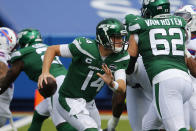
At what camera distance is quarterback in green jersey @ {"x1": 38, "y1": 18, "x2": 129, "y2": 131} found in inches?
167

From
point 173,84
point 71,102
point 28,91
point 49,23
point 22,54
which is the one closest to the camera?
point 173,84

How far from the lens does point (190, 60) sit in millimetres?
4500

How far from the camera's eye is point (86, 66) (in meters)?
4.30

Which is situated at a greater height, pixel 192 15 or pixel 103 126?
pixel 192 15

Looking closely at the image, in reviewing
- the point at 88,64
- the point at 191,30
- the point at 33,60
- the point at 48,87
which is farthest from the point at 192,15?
the point at 48,87

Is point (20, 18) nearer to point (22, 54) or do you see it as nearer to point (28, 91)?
point (28, 91)

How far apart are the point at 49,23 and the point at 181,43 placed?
17.5 ft

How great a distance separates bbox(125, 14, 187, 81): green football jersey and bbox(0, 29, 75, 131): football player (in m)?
1.11

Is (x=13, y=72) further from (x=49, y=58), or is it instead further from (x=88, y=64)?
(x=88, y=64)

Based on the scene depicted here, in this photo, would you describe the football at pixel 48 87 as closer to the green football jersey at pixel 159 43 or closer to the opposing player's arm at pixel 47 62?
the opposing player's arm at pixel 47 62

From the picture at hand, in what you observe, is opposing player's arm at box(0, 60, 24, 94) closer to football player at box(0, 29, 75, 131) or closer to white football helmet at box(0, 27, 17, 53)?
football player at box(0, 29, 75, 131)

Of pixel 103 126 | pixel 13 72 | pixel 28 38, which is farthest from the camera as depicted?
pixel 103 126

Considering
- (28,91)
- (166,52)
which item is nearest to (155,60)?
(166,52)

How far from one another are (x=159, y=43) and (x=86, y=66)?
25.3 inches
